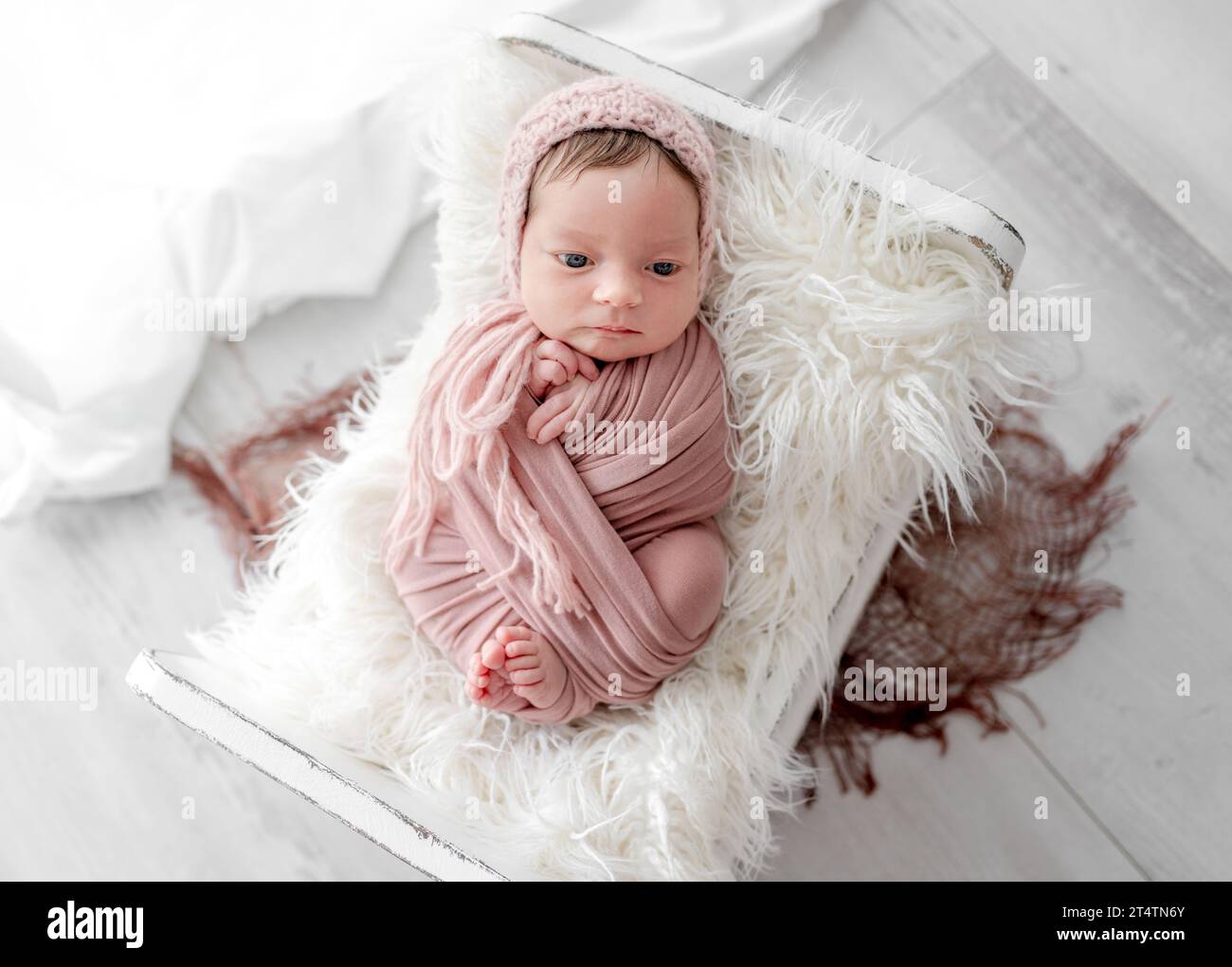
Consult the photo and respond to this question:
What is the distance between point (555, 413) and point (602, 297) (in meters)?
0.16

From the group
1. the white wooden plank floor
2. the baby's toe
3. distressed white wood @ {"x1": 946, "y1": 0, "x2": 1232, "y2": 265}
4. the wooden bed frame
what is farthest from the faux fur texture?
distressed white wood @ {"x1": 946, "y1": 0, "x2": 1232, "y2": 265}

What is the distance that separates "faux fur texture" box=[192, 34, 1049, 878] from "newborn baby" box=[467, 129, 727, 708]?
0.29 feet

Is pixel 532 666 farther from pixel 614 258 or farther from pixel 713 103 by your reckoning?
pixel 713 103

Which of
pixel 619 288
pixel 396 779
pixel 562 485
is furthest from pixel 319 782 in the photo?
pixel 619 288

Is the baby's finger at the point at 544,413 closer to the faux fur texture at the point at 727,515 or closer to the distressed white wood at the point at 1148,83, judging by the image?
the faux fur texture at the point at 727,515

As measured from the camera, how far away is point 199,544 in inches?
60.7

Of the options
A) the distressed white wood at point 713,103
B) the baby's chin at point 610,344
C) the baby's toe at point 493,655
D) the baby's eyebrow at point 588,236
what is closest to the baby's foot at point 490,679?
the baby's toe at point 493,655

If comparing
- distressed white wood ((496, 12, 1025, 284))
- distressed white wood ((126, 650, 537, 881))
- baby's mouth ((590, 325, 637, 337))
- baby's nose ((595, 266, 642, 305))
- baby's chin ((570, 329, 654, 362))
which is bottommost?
distressed white wood ((126, 650, 537, 881))

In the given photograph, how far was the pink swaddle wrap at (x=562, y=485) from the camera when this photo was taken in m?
1.14

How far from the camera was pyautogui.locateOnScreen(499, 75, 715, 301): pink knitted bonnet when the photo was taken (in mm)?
1077

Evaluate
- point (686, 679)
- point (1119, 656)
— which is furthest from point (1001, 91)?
point (686, 679)

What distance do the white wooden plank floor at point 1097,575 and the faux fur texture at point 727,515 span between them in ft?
1.02

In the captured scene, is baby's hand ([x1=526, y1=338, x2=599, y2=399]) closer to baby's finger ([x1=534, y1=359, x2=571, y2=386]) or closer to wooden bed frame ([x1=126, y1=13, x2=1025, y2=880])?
baby's finger ([x1=534, y1=359, x2=571, y2=386])
